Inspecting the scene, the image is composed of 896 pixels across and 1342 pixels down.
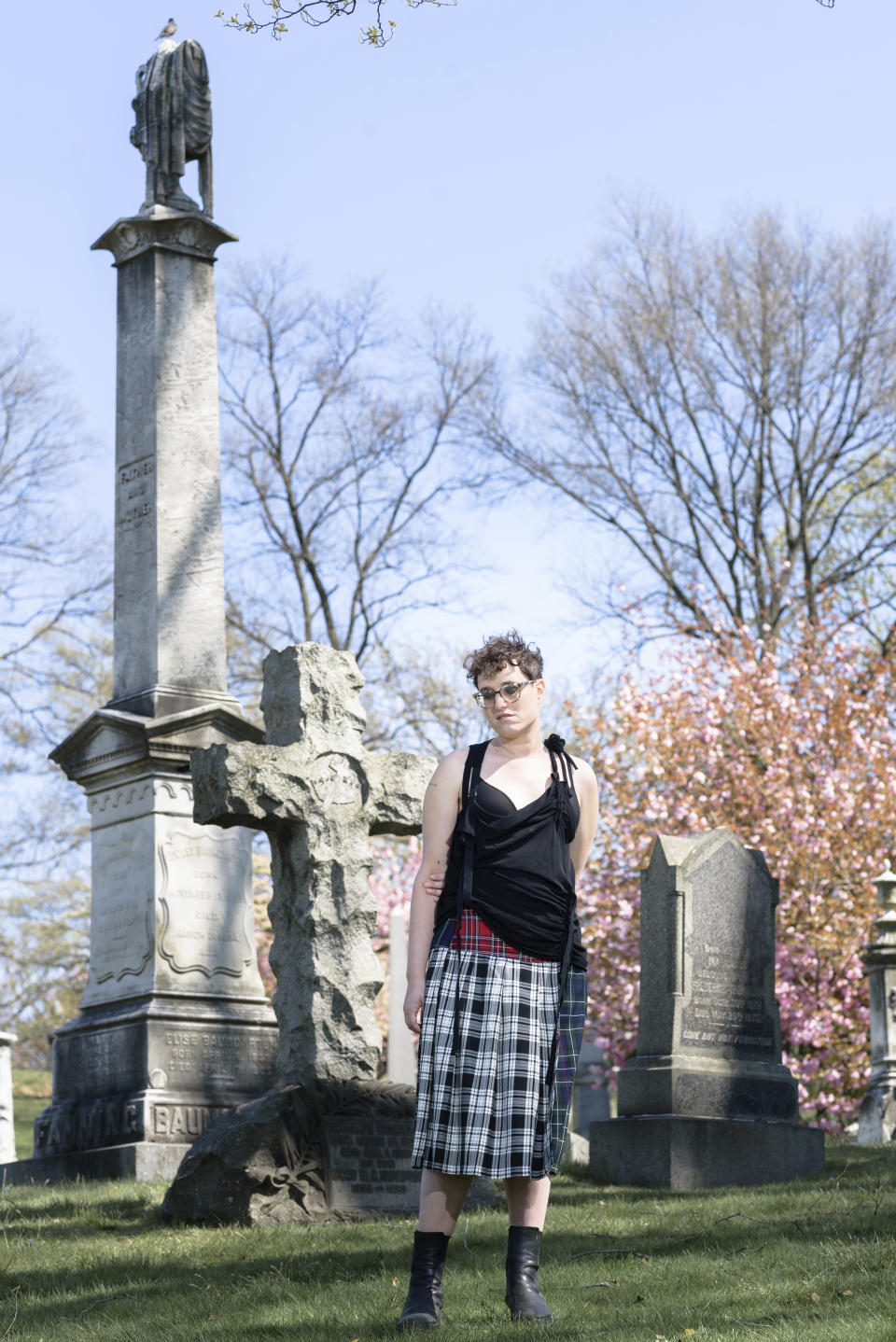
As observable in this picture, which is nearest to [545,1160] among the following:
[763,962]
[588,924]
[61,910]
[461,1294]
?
[461,1294]

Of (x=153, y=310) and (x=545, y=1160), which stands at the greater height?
(x=153, y=310)

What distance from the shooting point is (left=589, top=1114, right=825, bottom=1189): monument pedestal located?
9.31m

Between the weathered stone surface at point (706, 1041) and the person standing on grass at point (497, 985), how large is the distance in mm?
4929

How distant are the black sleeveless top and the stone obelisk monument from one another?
5.81m

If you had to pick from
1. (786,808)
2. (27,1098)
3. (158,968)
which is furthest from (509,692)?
(27,1098)

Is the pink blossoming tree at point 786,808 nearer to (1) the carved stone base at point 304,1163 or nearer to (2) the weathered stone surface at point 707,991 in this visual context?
(2) the weathered stone surface at point 707,991

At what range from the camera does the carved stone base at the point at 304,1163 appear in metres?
7.24

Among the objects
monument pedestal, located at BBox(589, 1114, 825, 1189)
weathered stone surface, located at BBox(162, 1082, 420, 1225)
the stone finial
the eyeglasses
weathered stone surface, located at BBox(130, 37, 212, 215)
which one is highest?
weathered stone surface, located at BBox(130, 37, 212, 215)

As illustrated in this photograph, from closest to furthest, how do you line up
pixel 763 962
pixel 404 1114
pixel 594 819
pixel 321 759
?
pixel 594 819 → pixel 404 1114 → pixel 321 759 → pixel 763 962

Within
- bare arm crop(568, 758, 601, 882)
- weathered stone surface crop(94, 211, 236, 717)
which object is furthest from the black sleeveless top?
weathered stone surface crop(94, 211, 236, 717)

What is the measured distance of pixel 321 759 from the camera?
338 inches

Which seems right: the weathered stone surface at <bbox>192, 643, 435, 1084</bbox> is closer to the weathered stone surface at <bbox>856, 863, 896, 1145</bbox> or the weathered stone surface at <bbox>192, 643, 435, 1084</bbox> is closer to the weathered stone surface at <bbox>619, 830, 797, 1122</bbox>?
the weathered stone surface at <bbox>619, 830, 797, 1122</bbox>

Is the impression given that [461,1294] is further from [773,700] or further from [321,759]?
[773,700]

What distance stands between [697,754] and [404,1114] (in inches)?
498
